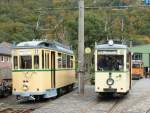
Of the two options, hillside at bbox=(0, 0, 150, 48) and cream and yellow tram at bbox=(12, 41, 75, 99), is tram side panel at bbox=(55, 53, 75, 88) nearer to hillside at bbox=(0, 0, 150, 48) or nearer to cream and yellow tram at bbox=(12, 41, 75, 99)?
cream and yellow tram at bbox=(12, 41, 75, 99)

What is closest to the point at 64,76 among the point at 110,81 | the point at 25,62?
the point at 25,62

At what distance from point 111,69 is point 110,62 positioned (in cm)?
35

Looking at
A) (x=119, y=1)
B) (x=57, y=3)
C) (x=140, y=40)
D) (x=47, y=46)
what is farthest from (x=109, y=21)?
(x=47, y=46)

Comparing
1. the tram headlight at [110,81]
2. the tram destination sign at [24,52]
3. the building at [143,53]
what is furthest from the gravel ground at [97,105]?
the building at [143,53]

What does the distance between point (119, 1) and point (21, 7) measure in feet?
31.0

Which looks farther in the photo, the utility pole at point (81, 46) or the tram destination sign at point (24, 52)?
the utility pole at point (81, 46)

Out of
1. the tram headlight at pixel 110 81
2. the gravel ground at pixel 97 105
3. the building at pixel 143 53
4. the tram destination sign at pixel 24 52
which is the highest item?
the building at pixel 143 53

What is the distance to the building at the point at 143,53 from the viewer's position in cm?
7656

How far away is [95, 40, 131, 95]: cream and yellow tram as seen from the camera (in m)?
21.8

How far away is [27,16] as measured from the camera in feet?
154

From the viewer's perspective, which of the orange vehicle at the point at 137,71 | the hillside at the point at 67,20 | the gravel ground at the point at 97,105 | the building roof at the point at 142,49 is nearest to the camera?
the gravel ground at the point at 97,105

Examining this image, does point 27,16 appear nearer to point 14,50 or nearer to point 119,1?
point 119,1

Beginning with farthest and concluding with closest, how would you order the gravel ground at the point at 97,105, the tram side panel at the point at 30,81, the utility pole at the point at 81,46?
the utility pole at the point at 81,46 < the tram side panel at the point at 30,81 < the gravel ground at the point at 97,105

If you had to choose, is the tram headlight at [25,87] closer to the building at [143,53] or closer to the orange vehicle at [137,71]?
the orange vehicle at [137,71]
